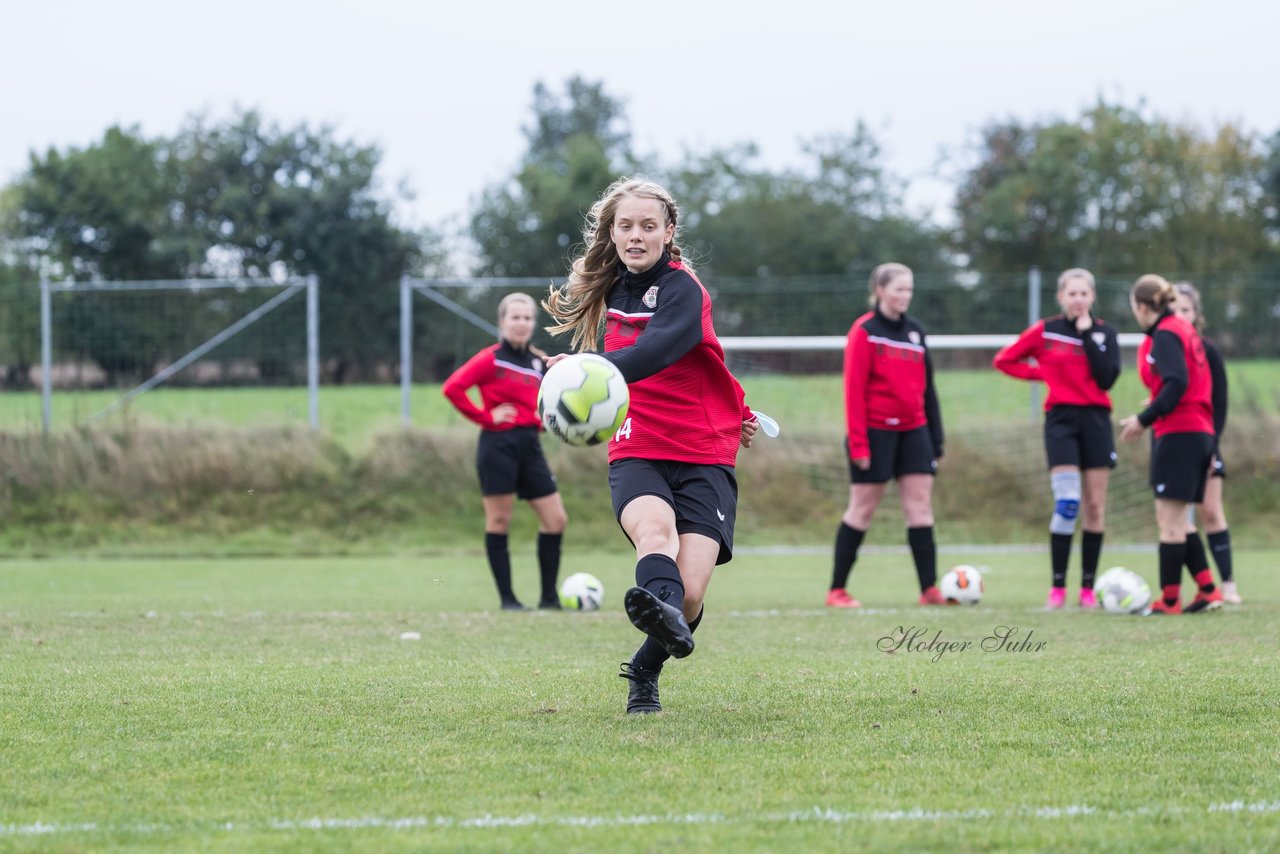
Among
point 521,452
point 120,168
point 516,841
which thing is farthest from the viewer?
point 120,168

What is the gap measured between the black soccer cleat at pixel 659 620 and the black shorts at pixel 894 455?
4.89 metres

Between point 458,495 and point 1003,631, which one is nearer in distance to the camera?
point 1003,631

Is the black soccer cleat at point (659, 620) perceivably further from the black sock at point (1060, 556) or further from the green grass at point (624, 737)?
the black sock at point (1060, 556)

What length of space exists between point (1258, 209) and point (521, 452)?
36.9 m

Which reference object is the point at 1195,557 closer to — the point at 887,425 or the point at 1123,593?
the point at 1123,593

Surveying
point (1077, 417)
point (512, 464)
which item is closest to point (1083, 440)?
point (1077, 417)

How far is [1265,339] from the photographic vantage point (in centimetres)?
1803

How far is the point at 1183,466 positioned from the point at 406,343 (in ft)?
35.4

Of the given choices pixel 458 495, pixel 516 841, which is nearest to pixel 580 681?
pixel 516 841

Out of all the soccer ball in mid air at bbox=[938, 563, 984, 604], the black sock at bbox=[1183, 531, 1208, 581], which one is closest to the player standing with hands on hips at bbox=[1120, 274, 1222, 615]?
the black sock at bbox=[1183, 531, 1208, 581]

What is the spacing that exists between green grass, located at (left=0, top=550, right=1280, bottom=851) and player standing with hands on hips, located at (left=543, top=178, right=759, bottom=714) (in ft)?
1.65

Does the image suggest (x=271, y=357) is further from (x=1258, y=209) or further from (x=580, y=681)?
(x=1258, y=209)

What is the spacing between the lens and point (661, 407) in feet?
16.1

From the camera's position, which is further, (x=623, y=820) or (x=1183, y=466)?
(x=1183, y=466)
